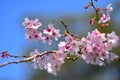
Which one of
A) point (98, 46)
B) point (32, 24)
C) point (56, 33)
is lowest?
point (98, 46)

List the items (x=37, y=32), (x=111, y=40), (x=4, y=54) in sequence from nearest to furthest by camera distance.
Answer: (x=111, y=40) < (x=37, y=32) < (x=4, y=54)

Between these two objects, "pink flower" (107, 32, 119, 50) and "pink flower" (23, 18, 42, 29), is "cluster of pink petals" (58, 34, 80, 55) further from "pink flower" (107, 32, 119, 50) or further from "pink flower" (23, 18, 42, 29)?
"pink flower" (23, 18, 42, 29)

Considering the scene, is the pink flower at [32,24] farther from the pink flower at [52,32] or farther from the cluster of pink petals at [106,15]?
the cluster of pink petals at [106,15]

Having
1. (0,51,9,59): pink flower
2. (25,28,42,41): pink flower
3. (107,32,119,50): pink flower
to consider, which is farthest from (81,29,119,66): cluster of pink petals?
(0,51,9,59): pink flower

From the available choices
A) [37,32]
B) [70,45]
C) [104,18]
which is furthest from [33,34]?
[104,18]

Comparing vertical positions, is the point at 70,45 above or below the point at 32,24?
below

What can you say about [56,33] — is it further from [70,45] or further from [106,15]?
[106,15]

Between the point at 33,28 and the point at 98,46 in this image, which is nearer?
the point at 98,46
